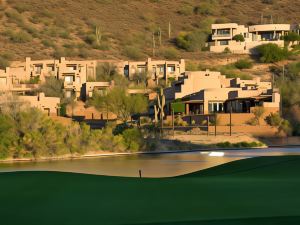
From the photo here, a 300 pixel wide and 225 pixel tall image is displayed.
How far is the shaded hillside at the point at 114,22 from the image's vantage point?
3342 inches

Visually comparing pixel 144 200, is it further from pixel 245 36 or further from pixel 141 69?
pixel 245 36

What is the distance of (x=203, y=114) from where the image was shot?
51.9m

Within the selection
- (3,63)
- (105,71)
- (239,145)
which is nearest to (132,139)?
(239,145)

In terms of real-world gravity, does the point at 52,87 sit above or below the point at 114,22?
below

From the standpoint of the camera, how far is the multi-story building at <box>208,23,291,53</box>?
268 feet

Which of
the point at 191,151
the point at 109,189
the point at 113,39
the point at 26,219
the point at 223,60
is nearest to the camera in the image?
the point at 26,219

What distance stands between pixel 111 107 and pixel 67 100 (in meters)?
5.70

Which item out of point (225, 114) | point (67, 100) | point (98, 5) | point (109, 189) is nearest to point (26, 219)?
point (109, 189)

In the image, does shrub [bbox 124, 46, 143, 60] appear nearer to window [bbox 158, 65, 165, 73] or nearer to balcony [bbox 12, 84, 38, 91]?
window [bbox 158, 65, 165, 73]

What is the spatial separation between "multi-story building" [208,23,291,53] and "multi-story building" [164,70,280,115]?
22641 millimetres

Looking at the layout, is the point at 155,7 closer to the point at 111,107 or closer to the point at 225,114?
the point at 111,107

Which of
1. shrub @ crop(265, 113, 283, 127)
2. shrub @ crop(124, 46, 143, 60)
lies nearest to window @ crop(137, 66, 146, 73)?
shrub @ crop(124, 46, 143, 60)

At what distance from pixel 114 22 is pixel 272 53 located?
96.2ft

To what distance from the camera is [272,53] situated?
3036 inches
